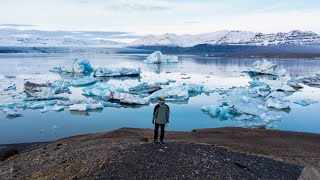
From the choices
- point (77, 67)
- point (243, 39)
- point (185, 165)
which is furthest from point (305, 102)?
point (243, 39)

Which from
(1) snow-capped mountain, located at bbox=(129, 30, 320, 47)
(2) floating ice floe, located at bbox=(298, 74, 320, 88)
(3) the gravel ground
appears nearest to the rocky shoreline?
(3) the gravel ground

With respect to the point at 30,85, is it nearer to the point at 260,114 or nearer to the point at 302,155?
the point at 260,114

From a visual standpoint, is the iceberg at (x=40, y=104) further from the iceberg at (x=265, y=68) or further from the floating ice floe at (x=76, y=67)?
the iceberg at (x=265, y=68)

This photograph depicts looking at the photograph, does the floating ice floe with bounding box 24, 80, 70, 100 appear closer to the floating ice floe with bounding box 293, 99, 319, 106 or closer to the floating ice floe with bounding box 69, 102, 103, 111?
the floating ice floe with bounding box 69, 102, 103, 111

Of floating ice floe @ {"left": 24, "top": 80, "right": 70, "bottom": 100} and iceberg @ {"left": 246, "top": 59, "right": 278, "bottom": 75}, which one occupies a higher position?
iceberg @ {"left": 246, "top": 59, "right": 278, "bottom": 75}

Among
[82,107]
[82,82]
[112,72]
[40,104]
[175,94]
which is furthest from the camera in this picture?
[112,72]

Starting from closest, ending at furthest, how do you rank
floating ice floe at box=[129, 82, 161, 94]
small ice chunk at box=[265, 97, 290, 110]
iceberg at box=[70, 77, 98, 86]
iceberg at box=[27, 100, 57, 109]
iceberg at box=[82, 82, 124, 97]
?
iceberg at box=[27, 100, 57, 109] → small ice chunk at box=[265, 97, 290, 110] → iceberg at box=[82, 82, 124, 97] → floating ice floe at box=[129, 82, 161, 94] → iceberg at box=[70, 77, 98, 86]

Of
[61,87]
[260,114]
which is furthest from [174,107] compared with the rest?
[61,87]

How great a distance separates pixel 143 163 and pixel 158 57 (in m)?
40.0

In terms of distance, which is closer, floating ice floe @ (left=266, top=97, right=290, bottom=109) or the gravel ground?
the gravel ground

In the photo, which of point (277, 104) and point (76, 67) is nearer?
point (277, 104)

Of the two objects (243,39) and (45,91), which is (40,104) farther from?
(243,39)

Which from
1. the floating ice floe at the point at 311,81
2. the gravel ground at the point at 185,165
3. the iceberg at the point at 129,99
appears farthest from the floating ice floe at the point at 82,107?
the floating ice floe at the point at 311,81

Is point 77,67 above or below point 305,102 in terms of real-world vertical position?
above
